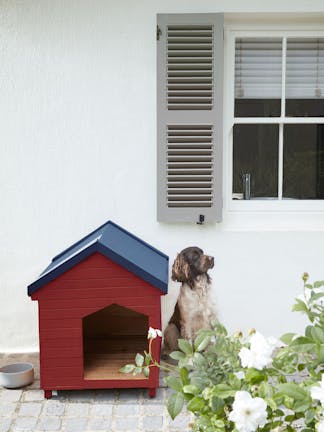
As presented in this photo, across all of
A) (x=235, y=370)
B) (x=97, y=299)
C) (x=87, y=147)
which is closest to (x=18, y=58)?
(x=87, y=147)

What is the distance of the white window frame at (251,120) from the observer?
14.2ft

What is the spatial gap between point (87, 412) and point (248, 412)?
209 cm

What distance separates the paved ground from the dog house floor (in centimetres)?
13

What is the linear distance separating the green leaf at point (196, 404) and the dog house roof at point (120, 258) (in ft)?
5.85

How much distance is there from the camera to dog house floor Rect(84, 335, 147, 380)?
144 inches

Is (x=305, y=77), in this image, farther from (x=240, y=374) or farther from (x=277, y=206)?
(x=240, y=374)

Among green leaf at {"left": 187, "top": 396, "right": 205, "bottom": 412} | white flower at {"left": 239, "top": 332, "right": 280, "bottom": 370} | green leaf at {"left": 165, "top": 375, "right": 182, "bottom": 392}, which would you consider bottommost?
green leaf at {"left": 187, "top": 396, "right": 205, "bottom": 412}

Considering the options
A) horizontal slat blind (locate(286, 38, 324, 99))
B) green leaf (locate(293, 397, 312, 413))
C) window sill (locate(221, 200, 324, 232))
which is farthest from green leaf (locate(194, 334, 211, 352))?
horizontal slat blind (locate(286, 38, 324, 99))

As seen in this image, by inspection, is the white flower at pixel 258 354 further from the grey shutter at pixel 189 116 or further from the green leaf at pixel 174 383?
the grey shutter at pixel 189 116

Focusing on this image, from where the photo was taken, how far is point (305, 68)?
440 cm

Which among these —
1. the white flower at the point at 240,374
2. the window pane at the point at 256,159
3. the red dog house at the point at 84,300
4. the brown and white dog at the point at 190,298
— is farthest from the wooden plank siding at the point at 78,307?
the white flower at the point at 240,374

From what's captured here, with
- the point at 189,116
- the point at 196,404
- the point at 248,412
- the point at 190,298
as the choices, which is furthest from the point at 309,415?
the point at 189,116

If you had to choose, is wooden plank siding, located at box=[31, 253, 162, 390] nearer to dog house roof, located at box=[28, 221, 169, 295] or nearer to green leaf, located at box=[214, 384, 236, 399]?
dog house roof, located at box=[28, 221, 169, 295]

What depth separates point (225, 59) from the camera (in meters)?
4.36
